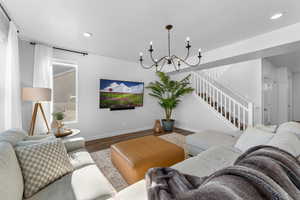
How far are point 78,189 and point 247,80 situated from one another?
5299mm

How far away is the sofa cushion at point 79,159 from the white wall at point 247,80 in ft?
14.5

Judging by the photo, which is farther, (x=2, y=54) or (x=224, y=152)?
(x=2, y=54)

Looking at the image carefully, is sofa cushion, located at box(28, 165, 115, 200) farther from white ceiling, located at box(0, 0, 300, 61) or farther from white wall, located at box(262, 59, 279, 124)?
white wall, located at box(262, 59, 279, 124)

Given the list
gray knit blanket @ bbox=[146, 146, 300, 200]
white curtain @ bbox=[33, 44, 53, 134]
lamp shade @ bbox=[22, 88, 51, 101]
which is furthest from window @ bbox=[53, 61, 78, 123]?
gray knit blanket @ bbox=[146, 146, 300, 200]

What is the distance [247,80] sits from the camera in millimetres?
4137

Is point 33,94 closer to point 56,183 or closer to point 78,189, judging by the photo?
point 56,183

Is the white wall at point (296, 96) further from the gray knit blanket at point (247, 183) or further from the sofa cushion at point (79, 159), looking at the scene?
the sofa cushion at point (79, 159)

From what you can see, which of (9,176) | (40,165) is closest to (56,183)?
(40,165)

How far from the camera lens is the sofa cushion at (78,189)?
93cm

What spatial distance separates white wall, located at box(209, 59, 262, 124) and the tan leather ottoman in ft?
10.8

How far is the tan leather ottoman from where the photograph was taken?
1563 mm

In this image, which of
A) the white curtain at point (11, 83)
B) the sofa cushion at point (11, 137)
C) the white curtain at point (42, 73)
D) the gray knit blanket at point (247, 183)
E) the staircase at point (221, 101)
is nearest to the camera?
the gray knit blanket at point (247, 183)

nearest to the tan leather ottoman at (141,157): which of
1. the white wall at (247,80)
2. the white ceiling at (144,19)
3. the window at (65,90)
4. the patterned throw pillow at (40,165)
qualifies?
the patterned throw pillow at (40,165)

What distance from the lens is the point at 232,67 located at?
4.52 metres
